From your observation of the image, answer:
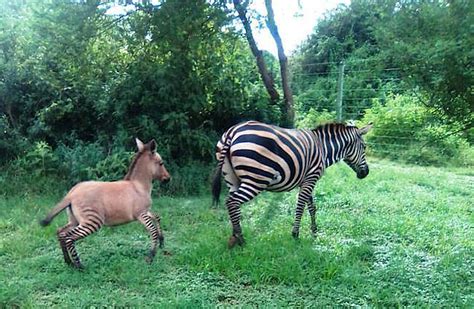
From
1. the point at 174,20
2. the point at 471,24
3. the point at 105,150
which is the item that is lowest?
the point at 105,150

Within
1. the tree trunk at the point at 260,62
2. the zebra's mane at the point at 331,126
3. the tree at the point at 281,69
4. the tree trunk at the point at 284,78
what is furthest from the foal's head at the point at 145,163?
the tree trunk at the point at 284,78

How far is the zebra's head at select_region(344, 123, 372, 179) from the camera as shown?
6.46 m

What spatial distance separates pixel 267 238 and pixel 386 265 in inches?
57.4

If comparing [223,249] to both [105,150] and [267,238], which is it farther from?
[105,150]

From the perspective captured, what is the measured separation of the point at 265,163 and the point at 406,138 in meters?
8.21

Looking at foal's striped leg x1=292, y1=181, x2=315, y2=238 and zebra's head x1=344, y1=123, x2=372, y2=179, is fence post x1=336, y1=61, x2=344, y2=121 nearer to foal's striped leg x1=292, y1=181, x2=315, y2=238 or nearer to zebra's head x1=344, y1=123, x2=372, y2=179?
zebra's head x1=344, y1=123, x2=372, y2=179

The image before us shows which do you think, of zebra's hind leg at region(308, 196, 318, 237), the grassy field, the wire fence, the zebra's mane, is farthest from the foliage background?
the wire fence

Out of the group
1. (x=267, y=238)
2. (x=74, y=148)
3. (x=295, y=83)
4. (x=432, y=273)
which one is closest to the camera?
(x=432, y=273)

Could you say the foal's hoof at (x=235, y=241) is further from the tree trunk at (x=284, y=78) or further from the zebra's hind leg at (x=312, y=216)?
the tree trunk at (x=284, y=78)

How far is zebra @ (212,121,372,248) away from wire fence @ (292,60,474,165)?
533cm

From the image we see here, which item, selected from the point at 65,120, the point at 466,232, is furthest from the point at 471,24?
the point at 65,120

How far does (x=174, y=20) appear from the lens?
25.9 ft

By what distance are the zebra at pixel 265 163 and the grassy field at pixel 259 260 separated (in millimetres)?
529

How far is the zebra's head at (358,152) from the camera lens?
6465mm
